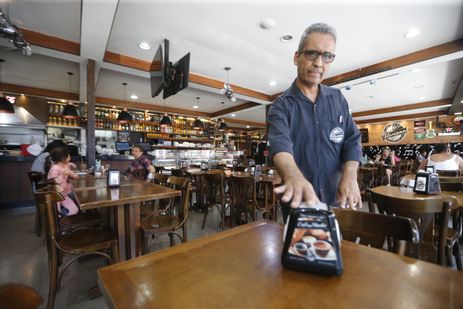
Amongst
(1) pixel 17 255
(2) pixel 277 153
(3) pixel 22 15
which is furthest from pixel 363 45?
(1) pixel 17 255

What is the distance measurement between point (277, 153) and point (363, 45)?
14.1 feet

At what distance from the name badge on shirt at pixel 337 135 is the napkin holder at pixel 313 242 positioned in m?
0.57

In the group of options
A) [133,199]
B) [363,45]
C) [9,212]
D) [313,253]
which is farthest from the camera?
[9,212]

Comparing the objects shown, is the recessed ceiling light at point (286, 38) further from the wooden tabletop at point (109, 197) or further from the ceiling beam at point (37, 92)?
the ceiling beam at point (37, 92)

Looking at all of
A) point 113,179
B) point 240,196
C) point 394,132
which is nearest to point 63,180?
point 113,179

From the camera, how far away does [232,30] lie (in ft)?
11.8

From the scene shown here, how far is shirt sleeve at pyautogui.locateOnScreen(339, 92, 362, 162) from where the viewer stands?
1.10 metres

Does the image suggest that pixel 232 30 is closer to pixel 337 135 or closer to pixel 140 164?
pixel 140 164

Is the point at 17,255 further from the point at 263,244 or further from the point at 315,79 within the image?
the point at 315,79

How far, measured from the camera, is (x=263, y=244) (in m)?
0.91

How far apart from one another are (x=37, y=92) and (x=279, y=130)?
851cm

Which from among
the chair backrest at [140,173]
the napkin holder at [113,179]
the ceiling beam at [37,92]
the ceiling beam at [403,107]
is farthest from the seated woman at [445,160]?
the ceiling beam at [37,92]

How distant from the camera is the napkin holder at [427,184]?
87.4 inches

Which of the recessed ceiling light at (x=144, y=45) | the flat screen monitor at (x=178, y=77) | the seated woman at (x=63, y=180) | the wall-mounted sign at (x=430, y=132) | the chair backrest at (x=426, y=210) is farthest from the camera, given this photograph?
the wall-mounted sign at (x=430, y=132)
